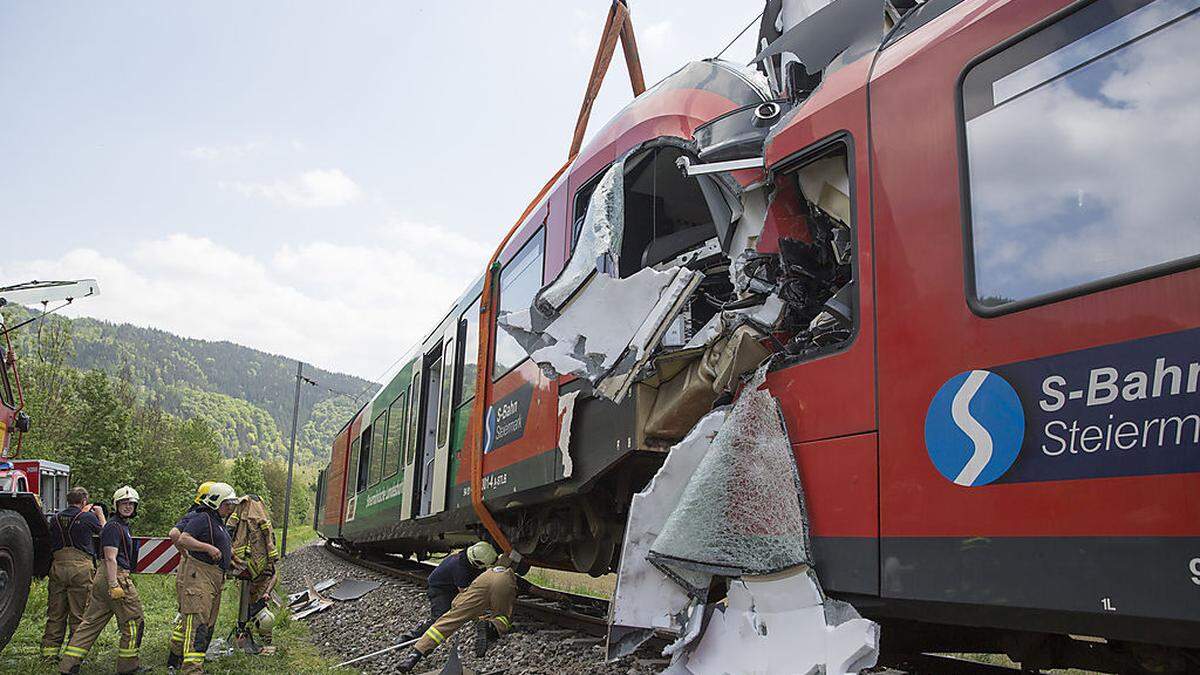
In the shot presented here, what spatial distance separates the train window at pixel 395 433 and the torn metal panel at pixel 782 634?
9.24 metres

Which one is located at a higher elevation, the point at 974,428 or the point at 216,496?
the point at 974,428

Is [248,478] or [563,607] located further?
[248,478]

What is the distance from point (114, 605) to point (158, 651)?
57.1 inches

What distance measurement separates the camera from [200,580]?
686 cm

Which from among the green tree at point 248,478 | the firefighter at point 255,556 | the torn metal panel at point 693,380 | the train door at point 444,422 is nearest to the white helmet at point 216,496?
the firefighter at point 255,556

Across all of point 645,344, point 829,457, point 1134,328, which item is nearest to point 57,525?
point 645,344

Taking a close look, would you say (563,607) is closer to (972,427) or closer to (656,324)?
(656,324)

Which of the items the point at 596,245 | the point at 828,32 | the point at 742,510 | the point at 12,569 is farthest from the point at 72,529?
the point at 828,32

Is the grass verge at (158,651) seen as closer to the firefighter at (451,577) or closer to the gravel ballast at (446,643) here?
the gravel ballast at (446,643)

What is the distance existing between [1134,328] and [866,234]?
1083 mm

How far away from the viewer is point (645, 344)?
4.07 m

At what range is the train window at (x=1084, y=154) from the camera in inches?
93.6

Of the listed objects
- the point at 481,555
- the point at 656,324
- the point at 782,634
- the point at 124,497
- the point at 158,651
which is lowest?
the point at 158,651

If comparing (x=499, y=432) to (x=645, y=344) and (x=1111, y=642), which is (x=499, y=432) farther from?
(x=1111, y=642)
